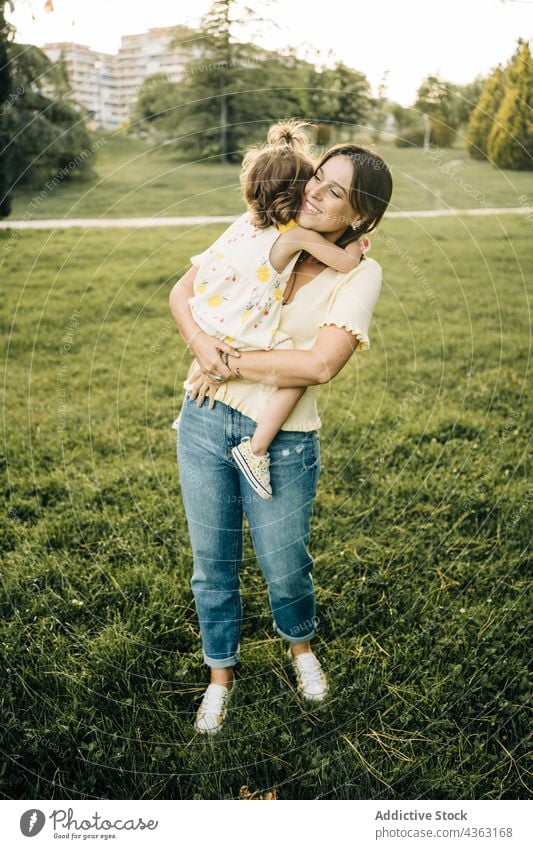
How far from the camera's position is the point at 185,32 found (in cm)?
390

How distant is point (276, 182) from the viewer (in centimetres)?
191

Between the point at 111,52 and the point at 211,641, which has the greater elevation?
the point at 111,52

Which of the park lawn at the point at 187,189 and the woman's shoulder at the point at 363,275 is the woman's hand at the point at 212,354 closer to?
Answer: the woman's shoulder at the point at 363,275

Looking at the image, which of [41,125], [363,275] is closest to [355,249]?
[363,275]

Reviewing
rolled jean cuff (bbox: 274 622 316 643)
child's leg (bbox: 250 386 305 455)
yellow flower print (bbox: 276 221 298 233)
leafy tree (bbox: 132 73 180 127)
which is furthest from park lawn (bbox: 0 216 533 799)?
leafy tree (bbox: 132 73 180 127)

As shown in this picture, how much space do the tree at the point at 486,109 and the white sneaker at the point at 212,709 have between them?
3402 millimetres

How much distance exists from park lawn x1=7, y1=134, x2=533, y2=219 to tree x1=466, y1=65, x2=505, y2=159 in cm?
157

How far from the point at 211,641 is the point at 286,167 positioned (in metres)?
1.49

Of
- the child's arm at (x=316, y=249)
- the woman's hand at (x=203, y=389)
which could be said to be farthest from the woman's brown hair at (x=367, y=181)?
the woman's hand at (x=203, y=389)

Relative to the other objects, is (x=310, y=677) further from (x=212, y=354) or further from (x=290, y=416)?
(x=212, y=354)

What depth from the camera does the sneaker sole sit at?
2010 mm

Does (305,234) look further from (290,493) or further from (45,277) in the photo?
(45,277)

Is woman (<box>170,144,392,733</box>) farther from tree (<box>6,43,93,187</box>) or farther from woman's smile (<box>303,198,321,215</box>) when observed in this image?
tree (<box>6,43,93,187</box>)

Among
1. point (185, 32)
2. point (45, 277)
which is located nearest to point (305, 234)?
point (185, 32)
